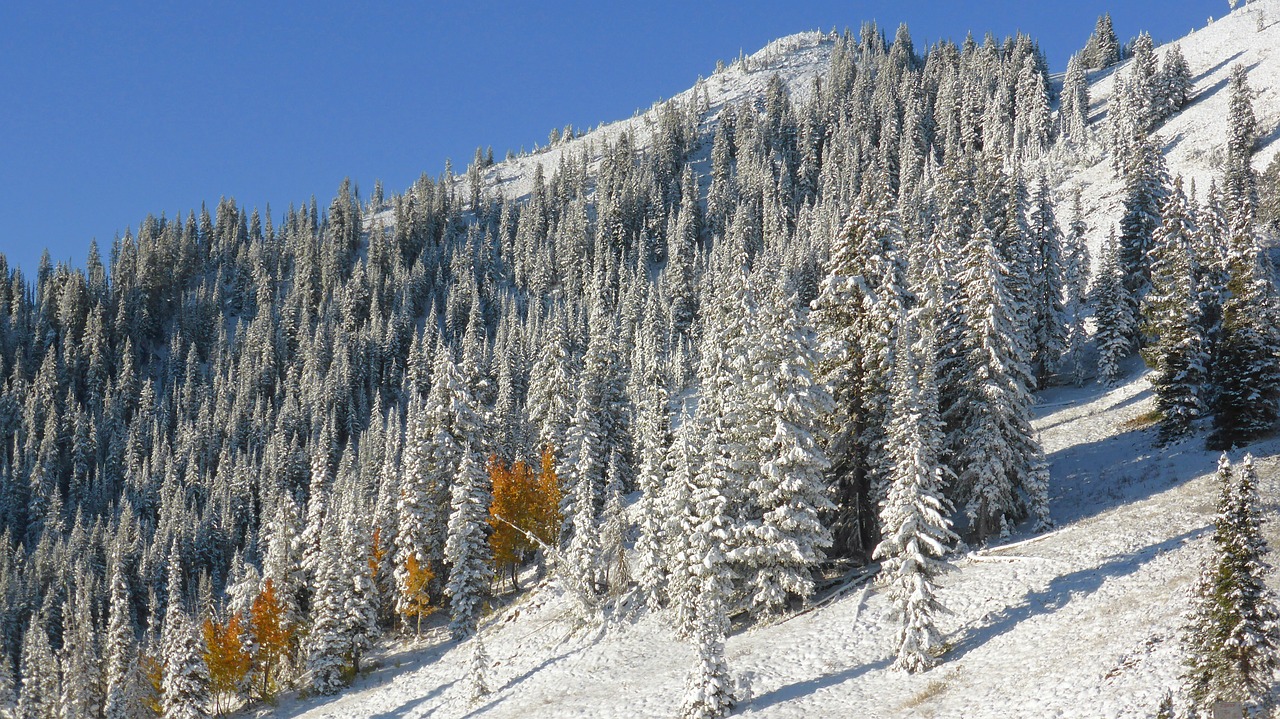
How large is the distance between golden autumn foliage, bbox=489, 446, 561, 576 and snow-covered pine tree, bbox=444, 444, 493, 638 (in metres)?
2.91

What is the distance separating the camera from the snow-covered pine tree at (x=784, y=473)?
3253 centimetres

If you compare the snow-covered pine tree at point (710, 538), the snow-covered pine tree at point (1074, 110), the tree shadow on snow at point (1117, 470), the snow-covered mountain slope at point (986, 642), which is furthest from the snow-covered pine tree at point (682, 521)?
the snow-covered pine tree at point (1074, 110)

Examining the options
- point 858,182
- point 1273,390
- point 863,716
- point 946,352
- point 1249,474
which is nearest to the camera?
point 1249,474

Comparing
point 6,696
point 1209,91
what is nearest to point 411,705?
point 6,696

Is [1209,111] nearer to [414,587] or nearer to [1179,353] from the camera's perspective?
[1179,353]

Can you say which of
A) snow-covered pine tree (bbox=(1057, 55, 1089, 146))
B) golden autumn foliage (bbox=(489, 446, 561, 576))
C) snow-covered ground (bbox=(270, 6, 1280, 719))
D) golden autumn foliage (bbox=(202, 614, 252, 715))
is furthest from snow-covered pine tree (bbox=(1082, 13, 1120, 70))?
golden autumn foliage (bbox=(202, 614, 252, 715))

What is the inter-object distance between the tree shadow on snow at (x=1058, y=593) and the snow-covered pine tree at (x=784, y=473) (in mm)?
7131

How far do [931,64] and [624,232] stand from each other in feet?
308

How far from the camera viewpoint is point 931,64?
19300 centimetres

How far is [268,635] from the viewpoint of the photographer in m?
48.5

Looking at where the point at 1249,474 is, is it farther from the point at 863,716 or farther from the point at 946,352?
the point at 946,352

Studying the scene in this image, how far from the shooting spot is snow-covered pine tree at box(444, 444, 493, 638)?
46.7 metres

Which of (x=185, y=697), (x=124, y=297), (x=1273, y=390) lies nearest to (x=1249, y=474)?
(x=1273, y=390)

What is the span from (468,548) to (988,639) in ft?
100
